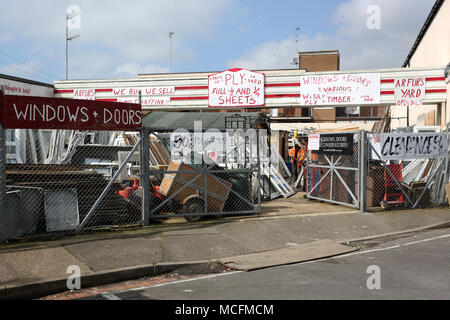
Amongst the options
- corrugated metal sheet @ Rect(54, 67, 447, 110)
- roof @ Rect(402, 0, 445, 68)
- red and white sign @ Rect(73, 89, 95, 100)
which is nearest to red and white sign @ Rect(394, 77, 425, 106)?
Result: corrugated metal sheet @ Rect(54, 67, 447, 110)

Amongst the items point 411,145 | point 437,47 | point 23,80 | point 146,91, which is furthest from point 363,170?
point 23,80

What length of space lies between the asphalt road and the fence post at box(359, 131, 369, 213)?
151 inches

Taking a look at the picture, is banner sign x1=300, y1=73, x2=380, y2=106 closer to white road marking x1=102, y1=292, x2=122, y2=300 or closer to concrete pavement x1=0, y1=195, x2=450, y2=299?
concrete pavement x1=0, y1=195, x2=450, y2=299

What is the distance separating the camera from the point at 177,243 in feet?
26.6

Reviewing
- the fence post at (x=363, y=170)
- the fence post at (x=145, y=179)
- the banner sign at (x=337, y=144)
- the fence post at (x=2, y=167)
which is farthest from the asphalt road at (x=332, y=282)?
the banner sign at (x=337, y=144)

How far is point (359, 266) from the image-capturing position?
6887 mm

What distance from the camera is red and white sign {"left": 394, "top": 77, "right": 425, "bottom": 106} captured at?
53.8ft

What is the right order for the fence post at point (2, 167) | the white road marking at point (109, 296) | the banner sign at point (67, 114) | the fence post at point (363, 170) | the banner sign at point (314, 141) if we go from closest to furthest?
1. the white road marking at point (109, 296)
2. the fence post at point (2, 167)
3. the banner sign at point (67, 114)
4. the fence post at point (363, 170)
5. the banner sign at point (314, 141)

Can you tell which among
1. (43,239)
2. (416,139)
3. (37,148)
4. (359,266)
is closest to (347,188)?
(416,139)

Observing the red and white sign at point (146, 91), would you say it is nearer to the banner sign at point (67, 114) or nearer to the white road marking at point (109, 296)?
the banner sign at point (67, 114)

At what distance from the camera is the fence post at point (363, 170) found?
11537mm

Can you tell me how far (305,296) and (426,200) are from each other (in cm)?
859

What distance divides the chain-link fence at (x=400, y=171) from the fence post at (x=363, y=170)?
157 millimetres
